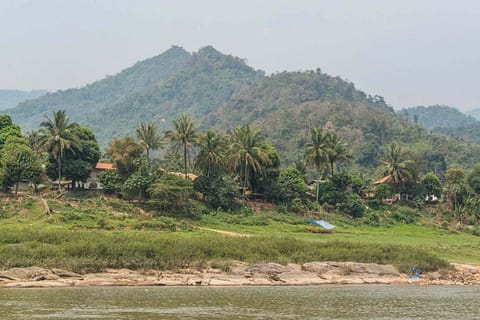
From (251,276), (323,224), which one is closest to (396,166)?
(323,224)

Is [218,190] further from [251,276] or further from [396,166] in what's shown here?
[396,166]

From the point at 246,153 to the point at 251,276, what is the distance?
35691 millimetres

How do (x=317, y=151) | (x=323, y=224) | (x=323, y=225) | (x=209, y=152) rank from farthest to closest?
(x=317, y=151), (x=209, y=152), (x=323, y=224), (x=323, y=225)

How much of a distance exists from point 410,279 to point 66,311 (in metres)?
29.7

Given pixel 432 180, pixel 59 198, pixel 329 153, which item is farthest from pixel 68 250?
pixel 432 180

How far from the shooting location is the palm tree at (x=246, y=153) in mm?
84875

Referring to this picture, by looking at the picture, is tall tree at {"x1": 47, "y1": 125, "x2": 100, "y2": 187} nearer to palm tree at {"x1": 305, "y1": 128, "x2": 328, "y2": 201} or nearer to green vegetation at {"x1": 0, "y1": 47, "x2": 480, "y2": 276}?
green vegetation at {"x1": 0, "y1": 47, "x2": 480, "y2": 276}

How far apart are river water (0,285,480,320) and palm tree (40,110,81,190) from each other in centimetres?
3717

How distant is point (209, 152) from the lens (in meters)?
81.2

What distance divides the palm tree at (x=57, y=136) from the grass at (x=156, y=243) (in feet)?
26.0

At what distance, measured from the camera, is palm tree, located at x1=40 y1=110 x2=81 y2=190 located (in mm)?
77438

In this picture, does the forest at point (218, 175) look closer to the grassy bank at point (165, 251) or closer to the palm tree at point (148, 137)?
the palm tree at point (148, 137)

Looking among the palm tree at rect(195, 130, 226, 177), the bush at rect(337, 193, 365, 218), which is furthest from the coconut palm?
the palm tree at rect(195, 130, 226, 177)

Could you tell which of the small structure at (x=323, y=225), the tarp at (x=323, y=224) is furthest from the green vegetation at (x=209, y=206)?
the tarp at (x=323, y=224)
